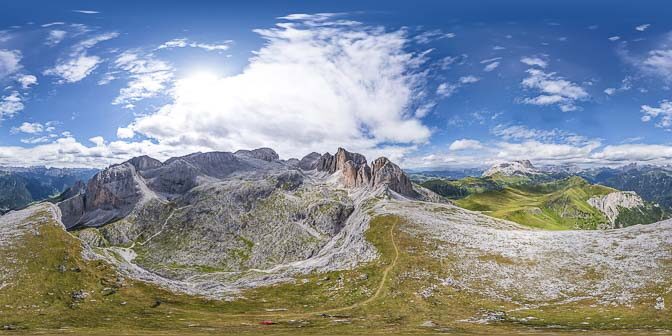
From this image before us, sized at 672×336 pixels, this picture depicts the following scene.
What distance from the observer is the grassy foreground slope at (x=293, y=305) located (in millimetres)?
87562

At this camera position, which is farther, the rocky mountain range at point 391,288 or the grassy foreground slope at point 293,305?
the rocky mountain range at point 391,288

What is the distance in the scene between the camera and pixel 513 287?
4587 inches

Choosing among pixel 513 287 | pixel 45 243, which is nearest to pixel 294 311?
pixel 513 287

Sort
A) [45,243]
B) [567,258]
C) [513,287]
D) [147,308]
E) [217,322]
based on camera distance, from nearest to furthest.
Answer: [217,322] < [147,308] < [513,287] < [567,258] < [45,243]

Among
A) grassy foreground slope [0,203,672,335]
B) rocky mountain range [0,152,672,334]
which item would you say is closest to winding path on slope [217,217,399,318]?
grassy foreground slope [0,203,672,335]

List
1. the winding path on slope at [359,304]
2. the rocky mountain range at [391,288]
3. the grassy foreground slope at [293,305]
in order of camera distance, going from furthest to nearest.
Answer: the winding path on slope at [359,304]
the rocky mountain range at [391,288]
the grassy foreground slope at [293,305]

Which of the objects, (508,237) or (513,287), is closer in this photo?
(513,287)

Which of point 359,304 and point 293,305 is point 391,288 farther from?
point 293,305

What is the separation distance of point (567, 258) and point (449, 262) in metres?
33.3

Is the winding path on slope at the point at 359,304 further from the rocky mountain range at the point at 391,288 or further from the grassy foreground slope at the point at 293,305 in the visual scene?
the rocky mountain range at the point at 391,288

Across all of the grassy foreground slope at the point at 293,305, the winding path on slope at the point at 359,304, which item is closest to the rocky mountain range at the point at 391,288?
the grassy foreground slope at the point at 293,305

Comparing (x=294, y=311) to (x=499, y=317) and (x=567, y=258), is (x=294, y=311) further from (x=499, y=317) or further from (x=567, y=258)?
(x=567, y=258)

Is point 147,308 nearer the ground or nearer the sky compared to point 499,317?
nearer the ground

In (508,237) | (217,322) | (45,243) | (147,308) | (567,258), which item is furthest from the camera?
(508,237)
